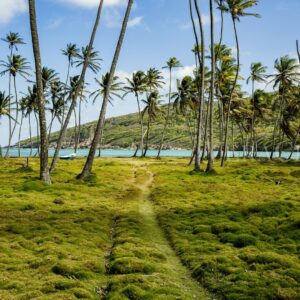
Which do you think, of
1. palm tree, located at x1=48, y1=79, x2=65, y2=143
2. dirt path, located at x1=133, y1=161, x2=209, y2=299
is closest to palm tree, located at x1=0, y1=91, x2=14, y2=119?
palm tree, located at x1=48, y1=79, x2=65, y2=143

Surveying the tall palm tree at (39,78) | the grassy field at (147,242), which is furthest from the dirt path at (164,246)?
the tall palm tree at (39,78)

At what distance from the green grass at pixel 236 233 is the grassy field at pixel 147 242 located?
48mm

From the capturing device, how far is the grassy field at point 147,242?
38.7ft

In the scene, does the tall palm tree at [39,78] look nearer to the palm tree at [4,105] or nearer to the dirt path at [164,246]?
the dirt path at [164,246]

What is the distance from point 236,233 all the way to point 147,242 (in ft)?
15.1

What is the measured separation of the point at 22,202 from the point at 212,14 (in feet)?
95.7

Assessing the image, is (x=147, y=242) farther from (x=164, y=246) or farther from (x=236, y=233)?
(x=236, y=233)

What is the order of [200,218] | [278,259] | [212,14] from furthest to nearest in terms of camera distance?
[212,14], [200,218], [278,259]

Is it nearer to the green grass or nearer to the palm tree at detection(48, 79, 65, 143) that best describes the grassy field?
the green grass

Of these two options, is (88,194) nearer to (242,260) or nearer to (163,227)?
(163,227)

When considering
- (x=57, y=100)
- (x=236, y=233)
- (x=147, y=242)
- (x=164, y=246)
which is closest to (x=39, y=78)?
(x=147, y=242)

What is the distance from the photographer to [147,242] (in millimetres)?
16938

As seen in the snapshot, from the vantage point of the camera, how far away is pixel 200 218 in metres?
21.5

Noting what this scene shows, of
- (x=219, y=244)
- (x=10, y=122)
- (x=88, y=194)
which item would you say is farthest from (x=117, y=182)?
(x=10, y=122)
